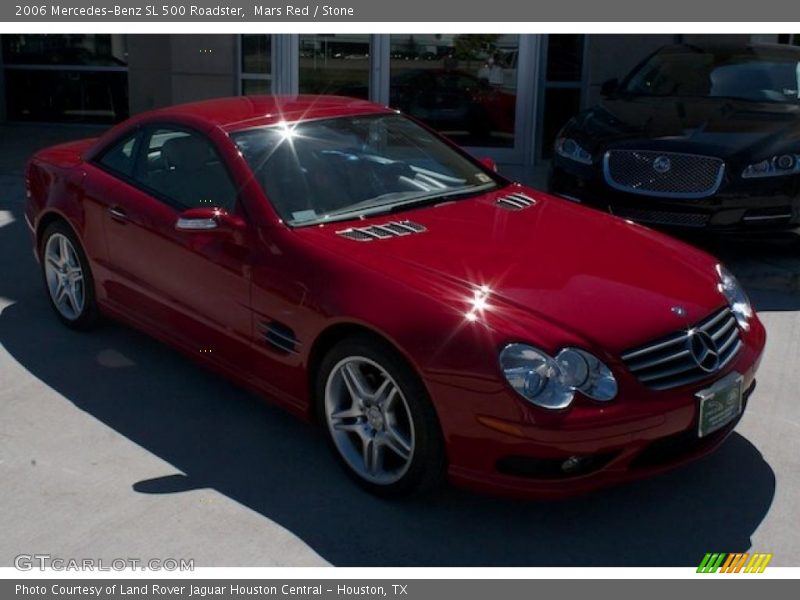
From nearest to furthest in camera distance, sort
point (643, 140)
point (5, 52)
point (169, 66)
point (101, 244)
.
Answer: point (101, 244), point (643, 140), point (169, 66), point (5, 52)

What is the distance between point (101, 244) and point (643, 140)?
3.81 metres

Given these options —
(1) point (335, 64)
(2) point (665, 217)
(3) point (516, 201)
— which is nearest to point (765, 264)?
(2) point (665, 217)

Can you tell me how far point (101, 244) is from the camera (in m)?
5.67

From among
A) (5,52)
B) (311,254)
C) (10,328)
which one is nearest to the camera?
(311,254)

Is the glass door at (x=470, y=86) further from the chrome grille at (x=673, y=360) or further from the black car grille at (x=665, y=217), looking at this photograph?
the chrome grille at (x=673, y=360)

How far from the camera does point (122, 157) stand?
579cm

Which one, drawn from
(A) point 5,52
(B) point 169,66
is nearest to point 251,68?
(B) point 169,66

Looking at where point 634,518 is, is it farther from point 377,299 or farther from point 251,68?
point 251,68

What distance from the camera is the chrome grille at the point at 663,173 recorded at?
283 inches

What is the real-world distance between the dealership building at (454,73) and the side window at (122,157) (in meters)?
5.68

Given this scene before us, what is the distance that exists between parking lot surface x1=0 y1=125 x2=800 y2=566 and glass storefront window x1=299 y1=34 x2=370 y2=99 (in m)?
7.04

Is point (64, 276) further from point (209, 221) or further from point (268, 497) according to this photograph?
point (268, 497)

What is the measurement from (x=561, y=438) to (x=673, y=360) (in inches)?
23.2

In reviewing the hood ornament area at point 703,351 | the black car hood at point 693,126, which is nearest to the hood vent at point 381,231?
the hood ornament area at point 703,351
